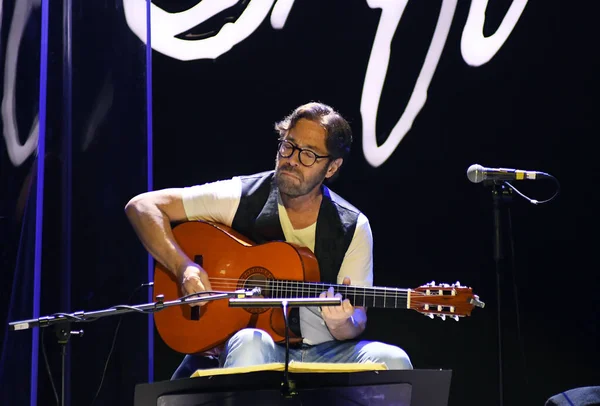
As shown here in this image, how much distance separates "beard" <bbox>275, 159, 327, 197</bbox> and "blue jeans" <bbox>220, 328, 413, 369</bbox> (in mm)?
721

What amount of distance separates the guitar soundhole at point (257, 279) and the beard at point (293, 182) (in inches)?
16.1

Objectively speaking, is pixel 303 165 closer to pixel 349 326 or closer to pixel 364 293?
pixel 364 293

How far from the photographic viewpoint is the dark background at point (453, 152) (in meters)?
4.47

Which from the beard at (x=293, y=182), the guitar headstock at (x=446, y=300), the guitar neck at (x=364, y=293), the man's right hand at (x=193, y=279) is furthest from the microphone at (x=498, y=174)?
the man's right hand at (x=193, y=279)

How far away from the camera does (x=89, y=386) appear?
376cm

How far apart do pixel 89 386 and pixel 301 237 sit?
Result: 1.29 metres

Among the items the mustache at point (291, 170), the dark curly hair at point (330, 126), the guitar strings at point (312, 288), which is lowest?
the guitar strings at point (312, 288)

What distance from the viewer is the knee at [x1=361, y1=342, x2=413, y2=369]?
Result: 127 inches

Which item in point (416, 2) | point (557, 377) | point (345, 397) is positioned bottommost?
point (557, 377)

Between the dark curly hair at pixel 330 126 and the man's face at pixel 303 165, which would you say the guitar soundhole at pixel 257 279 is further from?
the dark curly hair at pixel 330 126

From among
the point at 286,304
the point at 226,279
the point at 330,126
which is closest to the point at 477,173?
the point at 330,126

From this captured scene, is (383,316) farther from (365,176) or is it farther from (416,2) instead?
(416,2)

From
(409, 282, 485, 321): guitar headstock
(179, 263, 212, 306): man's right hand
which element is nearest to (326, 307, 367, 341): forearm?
(409, 282, 485, 321): guitar headstock

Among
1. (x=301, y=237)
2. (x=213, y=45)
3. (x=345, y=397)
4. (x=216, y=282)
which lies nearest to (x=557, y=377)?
(x=301, y=237)
